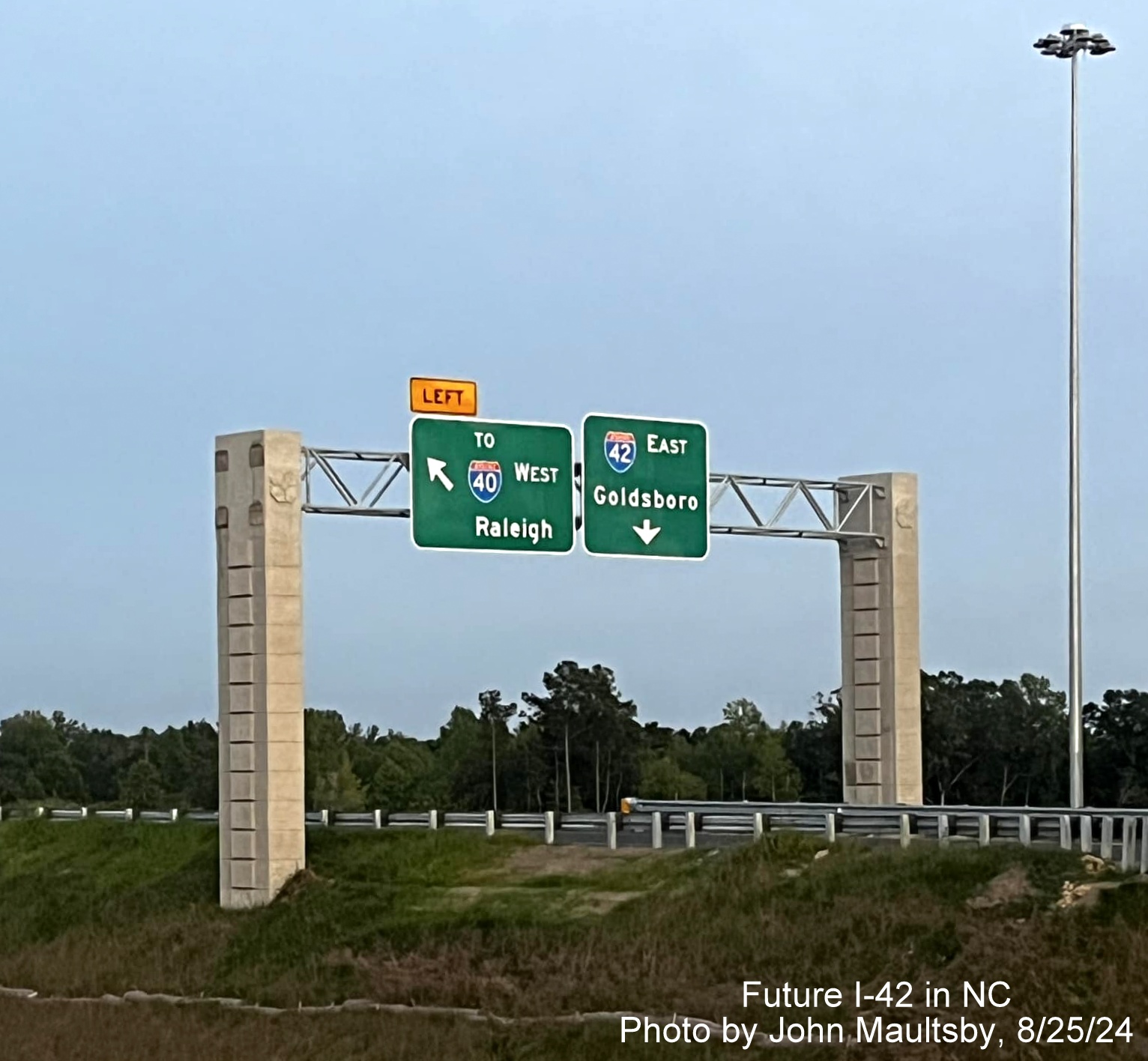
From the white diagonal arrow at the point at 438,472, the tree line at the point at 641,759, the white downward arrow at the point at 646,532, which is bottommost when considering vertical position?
the tree line at the point at 641,759

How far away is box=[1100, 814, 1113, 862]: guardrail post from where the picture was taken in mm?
34000

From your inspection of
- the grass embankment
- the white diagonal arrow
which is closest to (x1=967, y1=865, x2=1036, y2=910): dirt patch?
the grass embankment

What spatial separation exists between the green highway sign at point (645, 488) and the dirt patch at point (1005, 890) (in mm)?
13410

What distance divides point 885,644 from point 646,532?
7431 mm

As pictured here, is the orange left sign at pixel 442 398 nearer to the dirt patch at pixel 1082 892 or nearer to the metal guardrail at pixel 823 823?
the metal guardrail at pixel 823 823

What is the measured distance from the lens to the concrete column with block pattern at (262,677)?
4281cm

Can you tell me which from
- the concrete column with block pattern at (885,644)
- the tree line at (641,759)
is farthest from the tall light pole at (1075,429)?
the tree line at (641,759)

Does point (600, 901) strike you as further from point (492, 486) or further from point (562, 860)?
point (492, 486)

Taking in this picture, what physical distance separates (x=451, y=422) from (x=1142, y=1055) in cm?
2051

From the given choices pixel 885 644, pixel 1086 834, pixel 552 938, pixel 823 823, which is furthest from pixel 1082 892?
pixel 885 644

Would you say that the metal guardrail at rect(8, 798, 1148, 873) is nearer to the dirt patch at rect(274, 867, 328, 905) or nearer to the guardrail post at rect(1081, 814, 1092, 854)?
the guardrail post at rect(1081, 814, 1092, 854)

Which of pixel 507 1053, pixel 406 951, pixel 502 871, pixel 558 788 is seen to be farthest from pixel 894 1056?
pixel 558 788

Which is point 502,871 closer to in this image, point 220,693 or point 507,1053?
point 220,693

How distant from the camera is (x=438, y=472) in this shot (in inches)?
1678
